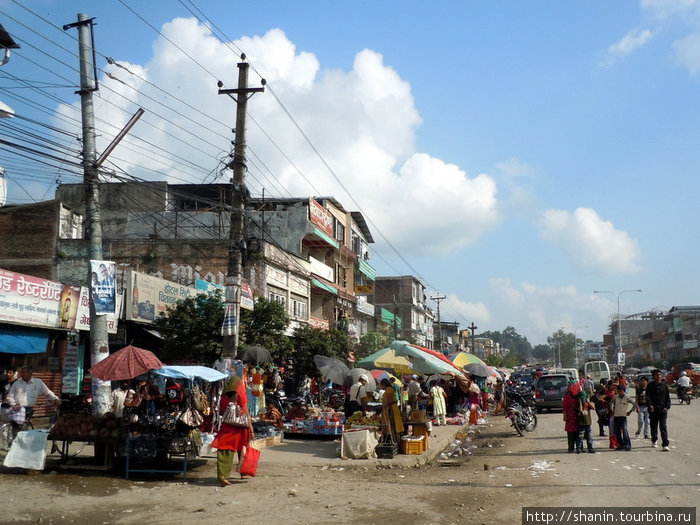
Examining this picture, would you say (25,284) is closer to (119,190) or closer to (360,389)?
(360,389)

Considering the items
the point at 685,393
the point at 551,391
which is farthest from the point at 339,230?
the point at 685,393

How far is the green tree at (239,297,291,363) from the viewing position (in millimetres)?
23111

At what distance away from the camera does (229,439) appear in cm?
1086

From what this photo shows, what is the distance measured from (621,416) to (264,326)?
1266cm

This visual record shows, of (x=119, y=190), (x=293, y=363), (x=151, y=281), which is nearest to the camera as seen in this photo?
(x=151, y=281)

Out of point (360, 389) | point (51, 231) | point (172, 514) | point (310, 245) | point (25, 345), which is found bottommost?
point (172, 514)

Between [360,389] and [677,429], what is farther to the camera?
[677,429]

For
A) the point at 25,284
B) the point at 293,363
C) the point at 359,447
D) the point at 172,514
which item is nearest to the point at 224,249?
the point at 293,363

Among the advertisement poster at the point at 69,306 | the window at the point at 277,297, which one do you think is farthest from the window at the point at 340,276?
the advertisement poster at the point at 69,306

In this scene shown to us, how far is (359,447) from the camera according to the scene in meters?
13.7

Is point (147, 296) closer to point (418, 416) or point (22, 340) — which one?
point (22, 340)

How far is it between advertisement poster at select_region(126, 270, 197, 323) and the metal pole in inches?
348

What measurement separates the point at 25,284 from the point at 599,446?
15.8 meters

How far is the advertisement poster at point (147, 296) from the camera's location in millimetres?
22791
